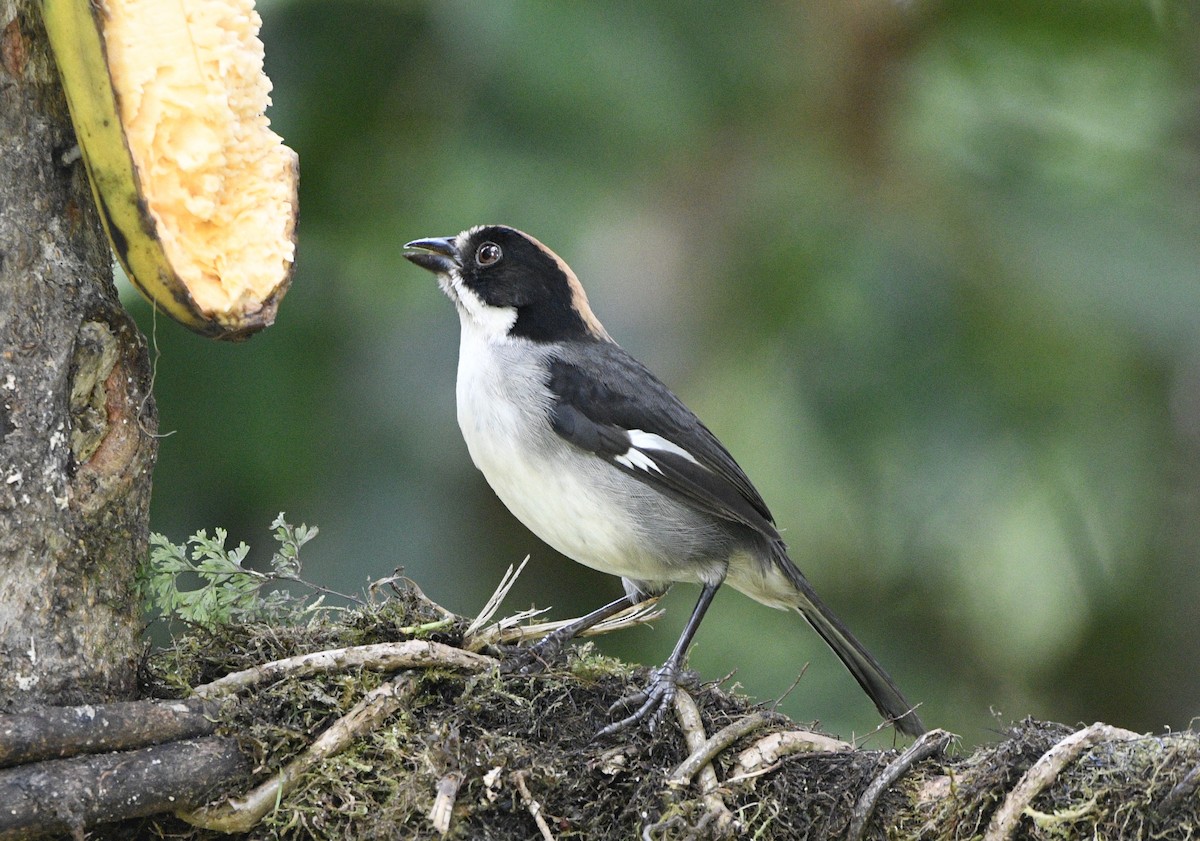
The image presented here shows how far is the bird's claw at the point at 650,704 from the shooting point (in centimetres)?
237

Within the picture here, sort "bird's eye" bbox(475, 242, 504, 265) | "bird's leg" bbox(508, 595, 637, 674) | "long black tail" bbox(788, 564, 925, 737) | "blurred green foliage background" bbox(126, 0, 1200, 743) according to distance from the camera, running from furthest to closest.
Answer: "blurred green foliage background" bbox(126, 0, 1200, 743), "bird's eye" bbox(475, 242, 504, 265), "long black tail" bbox(788, 564, 925, 737), "bird's leg" bbox(508, 595, 637, 674)

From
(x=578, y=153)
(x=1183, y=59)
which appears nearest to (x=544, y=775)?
(x=578, y=153)

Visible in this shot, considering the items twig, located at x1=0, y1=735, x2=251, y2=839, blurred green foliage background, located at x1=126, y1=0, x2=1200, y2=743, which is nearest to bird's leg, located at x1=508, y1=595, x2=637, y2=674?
twig, located at x1=0, y1=735, x2=251, y2=839

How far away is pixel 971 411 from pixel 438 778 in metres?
3.62

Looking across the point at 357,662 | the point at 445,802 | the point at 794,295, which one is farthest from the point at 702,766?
the point at 794,295

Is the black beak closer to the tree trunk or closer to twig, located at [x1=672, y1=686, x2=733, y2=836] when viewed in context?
the tree trunk

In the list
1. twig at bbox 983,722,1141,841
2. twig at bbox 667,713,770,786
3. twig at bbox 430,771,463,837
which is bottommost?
twig at bbox 430,771,463,837

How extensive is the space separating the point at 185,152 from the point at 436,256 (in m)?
2.00

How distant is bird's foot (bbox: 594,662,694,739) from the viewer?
7.79 ft

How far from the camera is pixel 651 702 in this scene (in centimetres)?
243

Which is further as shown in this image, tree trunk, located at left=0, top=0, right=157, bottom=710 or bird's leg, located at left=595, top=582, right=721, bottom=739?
bird's leg, located at left=595, top=582, right=721, bottom=739

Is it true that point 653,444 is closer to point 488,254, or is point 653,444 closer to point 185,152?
point 488,254

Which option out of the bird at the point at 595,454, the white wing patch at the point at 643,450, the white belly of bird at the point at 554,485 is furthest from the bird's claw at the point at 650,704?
the white wing patch at the point at 643,450

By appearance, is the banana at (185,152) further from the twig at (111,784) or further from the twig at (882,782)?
the twig at (882,782)
